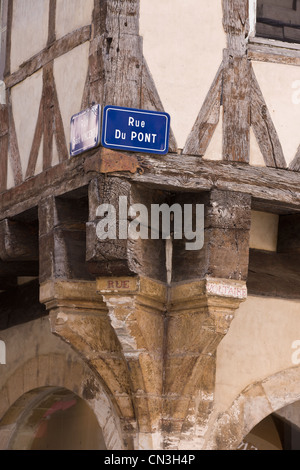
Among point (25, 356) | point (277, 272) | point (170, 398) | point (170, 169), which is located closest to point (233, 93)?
point (170, 169)

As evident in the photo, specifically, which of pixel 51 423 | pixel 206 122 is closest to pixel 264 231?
pixel 206 122

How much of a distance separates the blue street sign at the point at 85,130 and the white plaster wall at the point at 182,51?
1.55ft

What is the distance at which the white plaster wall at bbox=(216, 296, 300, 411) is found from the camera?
7.89 metres

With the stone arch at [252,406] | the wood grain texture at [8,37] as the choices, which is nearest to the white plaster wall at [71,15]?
the wood grain texture at [8,37]

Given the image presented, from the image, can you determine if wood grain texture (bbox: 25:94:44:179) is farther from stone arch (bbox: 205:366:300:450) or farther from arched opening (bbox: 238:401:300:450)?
arched opening (bbox: 238:401:300:450)

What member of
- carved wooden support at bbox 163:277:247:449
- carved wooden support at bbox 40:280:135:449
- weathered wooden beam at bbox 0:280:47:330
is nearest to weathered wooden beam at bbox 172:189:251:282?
carved wooden support at bbox 163:277:247:449

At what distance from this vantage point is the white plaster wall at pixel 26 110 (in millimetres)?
8117

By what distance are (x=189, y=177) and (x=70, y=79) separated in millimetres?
1140

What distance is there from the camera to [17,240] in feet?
26.8

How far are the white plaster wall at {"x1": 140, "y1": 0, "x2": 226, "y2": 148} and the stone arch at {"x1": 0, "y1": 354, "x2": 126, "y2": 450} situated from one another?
6.63 ft

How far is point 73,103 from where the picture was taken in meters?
7.57

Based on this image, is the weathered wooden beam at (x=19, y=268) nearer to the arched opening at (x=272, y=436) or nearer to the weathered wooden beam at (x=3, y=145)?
the weathered wooden beam at (x=3, y=145)

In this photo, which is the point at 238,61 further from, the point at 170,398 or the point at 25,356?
the point at 25,356
